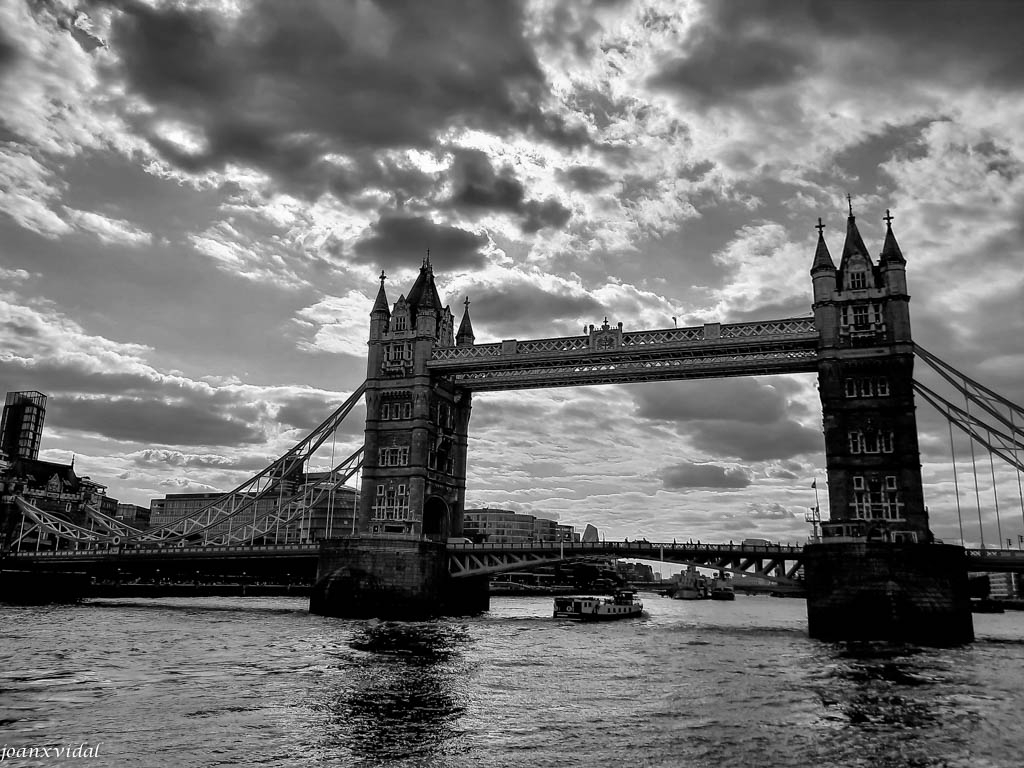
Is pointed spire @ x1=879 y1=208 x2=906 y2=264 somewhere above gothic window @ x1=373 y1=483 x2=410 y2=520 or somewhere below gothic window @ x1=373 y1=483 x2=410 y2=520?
above

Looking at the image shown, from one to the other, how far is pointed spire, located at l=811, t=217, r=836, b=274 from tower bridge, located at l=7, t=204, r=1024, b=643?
0.40 ft

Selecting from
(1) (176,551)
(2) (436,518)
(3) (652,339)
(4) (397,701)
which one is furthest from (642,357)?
(1) (176,551)

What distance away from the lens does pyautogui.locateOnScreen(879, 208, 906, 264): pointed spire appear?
6819 centimetres

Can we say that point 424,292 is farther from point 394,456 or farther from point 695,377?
point 695,377

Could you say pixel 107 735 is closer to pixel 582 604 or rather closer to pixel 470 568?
pixel 470 568

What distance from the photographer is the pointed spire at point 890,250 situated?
68.2 metres

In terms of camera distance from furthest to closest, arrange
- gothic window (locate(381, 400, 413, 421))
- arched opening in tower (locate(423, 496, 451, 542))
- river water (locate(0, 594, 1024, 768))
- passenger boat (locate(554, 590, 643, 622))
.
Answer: passenger boat (locate(554, 590, 643, 622)), arched opening in tower (locate(423, 496, 451, 542)), gothic window (locate(381, 400, 413, 421)), river water (locate(0, 594, 1024, 768))

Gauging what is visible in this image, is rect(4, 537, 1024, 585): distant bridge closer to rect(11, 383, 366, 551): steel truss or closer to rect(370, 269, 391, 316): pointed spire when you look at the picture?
rect(11, 383, 366, 551): steel truss

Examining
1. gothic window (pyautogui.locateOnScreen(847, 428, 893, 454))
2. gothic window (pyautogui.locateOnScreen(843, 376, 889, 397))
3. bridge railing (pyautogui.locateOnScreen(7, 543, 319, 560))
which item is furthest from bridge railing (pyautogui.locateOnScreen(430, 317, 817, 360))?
bridge railing (pyautogui.locateOnScreen(7, 543, 319, 560))

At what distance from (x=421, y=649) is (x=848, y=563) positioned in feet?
104

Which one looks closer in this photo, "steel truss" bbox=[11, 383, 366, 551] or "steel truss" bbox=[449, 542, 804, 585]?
"steel truss" bbox=[449, 542, 804, 585]

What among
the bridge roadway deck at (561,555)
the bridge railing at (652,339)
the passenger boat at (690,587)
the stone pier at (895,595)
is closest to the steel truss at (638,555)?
the bridge roadway deck at (561,555)

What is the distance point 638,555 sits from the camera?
75750 mm

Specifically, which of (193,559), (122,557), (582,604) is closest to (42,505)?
(122,557)
